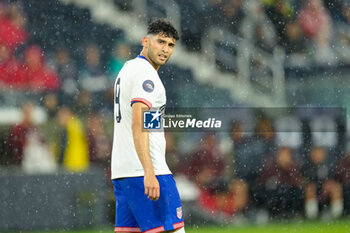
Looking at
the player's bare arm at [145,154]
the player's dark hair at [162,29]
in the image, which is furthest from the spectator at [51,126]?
the player's bare arm at [145,154]

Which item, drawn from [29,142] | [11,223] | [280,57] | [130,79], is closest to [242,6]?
[280,57]

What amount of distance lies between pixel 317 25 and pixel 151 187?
7.19m

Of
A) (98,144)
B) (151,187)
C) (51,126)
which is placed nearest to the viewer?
(151,187)

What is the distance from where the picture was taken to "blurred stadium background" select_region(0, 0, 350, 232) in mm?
7980

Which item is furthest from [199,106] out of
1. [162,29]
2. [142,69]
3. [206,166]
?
[142,69]

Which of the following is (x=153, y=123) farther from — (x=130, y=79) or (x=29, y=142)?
(x=29, y=142)

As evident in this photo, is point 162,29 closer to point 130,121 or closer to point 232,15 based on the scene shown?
point 130,121

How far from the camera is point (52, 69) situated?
930cm

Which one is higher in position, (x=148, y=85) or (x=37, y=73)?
(x=37, y=73)

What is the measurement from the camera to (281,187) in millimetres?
8820

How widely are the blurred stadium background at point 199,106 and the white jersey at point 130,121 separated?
3926 millimetres

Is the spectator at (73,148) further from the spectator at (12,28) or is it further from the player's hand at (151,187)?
the player's hand at (151,187)

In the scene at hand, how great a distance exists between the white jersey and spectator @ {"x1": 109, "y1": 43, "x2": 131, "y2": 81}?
572 cm

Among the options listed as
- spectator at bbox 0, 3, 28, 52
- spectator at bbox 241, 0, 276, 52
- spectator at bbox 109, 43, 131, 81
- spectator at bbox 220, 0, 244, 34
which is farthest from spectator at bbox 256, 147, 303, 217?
spectator at bbox 0, 3, 28, 52
